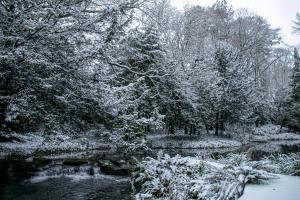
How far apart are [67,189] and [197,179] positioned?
580 cm

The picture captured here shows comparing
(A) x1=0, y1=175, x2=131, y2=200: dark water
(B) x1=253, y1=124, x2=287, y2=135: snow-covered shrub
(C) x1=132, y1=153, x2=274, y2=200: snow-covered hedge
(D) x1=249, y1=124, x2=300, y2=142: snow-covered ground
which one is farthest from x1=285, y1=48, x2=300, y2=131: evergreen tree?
(C) x1=132, y1=153, x2=274, y2=200: snow-covered hedge

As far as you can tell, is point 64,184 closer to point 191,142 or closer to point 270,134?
point 191,142

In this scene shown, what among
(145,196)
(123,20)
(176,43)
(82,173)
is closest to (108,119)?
(145,196)

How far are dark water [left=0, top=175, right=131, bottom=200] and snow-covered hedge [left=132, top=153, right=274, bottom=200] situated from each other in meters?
2.48

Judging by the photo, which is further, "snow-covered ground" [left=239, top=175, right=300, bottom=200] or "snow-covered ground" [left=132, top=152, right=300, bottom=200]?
"snow-covered ground" [left=132, top=152, right=300, bottom=200]

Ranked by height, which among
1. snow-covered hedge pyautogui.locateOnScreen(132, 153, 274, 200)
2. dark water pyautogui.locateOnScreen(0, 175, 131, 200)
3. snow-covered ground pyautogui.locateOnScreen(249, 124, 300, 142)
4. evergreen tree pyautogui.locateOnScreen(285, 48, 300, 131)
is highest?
evergreen tree pyautogui.locateOnScreen(285, 48, 300, 131)

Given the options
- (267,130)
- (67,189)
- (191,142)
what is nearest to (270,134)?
(267,130)

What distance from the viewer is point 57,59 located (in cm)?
696

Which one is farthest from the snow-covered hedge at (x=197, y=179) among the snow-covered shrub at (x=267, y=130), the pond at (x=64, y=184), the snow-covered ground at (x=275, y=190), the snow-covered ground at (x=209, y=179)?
the snow-covered shrub at (x=267, y=130)

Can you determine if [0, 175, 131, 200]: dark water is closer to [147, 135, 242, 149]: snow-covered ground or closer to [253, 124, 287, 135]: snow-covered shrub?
[147, 135, 242, 149]: snow-covered ground

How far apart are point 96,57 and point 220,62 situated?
77.1 ft

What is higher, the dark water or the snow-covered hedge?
the snow-covered hedge

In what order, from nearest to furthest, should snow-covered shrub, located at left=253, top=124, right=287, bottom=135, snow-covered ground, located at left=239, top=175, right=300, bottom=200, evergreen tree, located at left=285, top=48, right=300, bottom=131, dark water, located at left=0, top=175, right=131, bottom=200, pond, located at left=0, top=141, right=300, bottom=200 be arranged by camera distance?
snow-covered ground, located at left=239, top=175, right=300, bottom=200 → dark water, located at left=0, top=175, right=131, bottom=200 → pond, located at left=0, top=141, right=300, bottom=200 → evergreen tree, located at left=285, top=48, right=300, bottom=131 → snow-covered shrub, located at left=253, top=124, right=287, bottom=135

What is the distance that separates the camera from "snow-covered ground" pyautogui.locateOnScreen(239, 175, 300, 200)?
15.4 ft
